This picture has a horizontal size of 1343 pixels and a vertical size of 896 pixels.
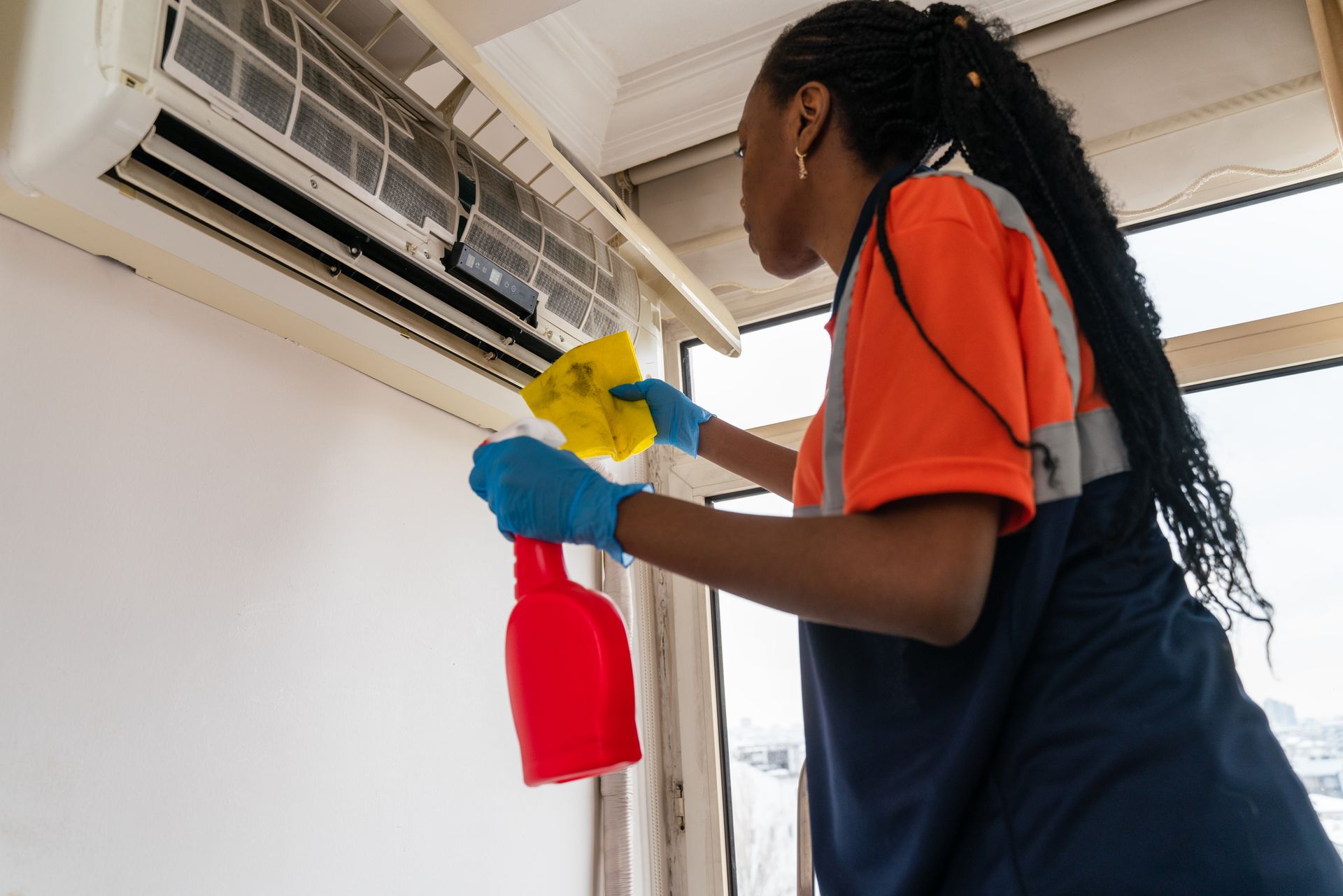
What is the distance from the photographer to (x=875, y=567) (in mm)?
641

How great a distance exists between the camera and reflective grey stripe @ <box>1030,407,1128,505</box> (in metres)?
0.68

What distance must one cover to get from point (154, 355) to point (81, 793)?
56 centimetres

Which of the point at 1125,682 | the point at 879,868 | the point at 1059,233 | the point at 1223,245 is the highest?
the point at 1223,245

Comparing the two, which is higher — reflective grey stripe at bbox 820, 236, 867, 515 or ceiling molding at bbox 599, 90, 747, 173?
ceiling molding at bbox 599, 90, 747, 173

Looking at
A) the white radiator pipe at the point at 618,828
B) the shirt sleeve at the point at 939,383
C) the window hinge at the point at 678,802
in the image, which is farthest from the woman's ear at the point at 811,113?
the window hinge at the point at 678,802

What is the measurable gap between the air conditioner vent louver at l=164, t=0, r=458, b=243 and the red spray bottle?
0.46 metres

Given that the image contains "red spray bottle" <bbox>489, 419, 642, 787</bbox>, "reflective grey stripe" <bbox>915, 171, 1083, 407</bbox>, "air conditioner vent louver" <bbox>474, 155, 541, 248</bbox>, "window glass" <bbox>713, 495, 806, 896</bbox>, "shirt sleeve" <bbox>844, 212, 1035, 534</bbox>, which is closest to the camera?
"shirt sleeve" <bbox>844, 212, 1035, 534</bbox>

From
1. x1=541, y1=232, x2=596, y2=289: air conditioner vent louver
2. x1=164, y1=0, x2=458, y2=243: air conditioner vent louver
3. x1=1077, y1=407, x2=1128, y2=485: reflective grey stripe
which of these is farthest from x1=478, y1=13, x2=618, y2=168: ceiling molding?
x1=1077, y1=407, x2=1128, y2=485: reflective grey stripe

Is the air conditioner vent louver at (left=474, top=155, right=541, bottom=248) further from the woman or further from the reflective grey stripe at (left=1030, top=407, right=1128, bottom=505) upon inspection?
the reflective grey stripe at (left=1030, top=407, right=1128, bottom=505)

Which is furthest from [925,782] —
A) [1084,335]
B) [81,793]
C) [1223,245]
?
[1223,245]

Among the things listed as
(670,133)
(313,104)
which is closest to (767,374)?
(670,133)

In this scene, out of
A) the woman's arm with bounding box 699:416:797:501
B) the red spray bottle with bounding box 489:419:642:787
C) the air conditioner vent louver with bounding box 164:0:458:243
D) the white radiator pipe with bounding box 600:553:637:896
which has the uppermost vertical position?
the air conditioner vent louver with bounding box 164:0:458:243

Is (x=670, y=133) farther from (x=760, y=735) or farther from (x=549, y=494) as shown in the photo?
(x=549, y=494)

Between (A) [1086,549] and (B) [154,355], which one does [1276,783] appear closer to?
(A) [1086,549]
